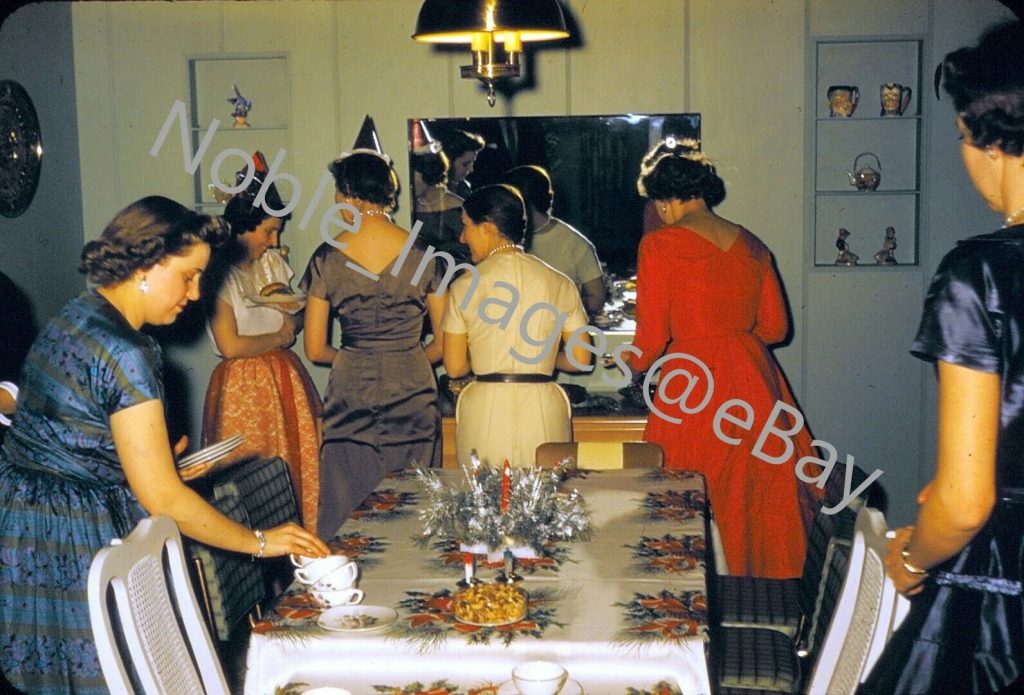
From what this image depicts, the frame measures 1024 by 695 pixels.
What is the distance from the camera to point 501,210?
343cm

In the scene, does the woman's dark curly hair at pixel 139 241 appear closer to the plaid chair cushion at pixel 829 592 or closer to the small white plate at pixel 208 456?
the small white plate at pixel 208 456

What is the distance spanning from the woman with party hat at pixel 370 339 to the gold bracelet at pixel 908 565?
84.6 inches

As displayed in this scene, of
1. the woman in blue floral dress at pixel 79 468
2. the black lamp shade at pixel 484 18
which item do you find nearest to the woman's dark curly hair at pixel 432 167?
the black lamp shade at pixel 484 18

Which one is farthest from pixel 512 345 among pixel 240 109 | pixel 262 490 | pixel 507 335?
pixel 240 109

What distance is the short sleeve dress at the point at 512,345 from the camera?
3.42 metres

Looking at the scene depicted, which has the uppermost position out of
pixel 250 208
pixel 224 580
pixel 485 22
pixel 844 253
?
pixel 485 22

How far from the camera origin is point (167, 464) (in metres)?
2.13

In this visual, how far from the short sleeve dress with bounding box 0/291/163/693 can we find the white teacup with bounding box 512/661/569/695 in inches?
37.5

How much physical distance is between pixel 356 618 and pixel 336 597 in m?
0.09

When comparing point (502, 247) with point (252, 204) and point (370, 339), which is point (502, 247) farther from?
point (252, 204)

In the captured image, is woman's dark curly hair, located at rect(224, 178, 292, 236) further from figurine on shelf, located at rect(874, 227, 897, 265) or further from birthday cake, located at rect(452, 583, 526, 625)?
birthday cake, located at rect(452, 583, 526, 625)

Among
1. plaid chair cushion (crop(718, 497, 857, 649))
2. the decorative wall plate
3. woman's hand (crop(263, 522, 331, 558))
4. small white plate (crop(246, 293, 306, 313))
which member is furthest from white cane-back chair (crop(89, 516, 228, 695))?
the decorative wall plate

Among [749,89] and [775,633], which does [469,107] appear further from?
[775,633]

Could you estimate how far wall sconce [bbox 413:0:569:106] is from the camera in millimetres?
→ 2691
